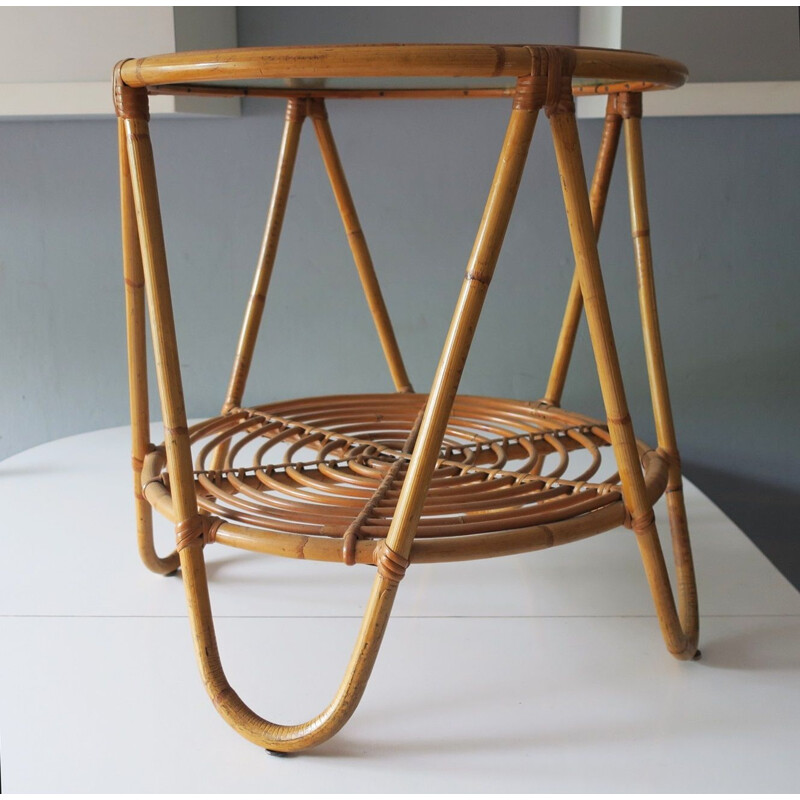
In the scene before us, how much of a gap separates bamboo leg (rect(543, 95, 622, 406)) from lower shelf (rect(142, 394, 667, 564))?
0.04 metres

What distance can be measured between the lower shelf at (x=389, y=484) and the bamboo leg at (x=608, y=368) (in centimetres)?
3

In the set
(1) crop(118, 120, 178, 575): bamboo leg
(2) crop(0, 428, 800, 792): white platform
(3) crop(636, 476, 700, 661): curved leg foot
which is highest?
(1) crop(118, 120, 178, 575): bamboo leg

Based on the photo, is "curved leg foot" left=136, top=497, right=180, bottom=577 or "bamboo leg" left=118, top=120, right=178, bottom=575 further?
"curved leg foot" left=136, top=497, right=180, bottom=577

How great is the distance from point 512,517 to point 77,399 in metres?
1.29

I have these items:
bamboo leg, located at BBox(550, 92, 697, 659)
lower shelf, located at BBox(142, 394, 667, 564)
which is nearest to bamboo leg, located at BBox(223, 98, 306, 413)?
lower shelf, located at BBox(142, 394, 667, 564)

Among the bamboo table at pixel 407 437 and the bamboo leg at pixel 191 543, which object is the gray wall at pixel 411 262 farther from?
the bamboo leg at pixel 191 543

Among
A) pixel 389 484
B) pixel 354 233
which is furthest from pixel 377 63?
pixel 354 233

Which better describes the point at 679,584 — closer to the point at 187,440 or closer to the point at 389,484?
the point at 389,484

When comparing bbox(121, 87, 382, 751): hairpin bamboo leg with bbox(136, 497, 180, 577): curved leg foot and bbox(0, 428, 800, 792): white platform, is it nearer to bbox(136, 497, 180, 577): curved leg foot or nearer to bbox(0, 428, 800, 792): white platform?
bbox(0, 428, 800, 792): white platform

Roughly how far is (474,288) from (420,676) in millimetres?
402

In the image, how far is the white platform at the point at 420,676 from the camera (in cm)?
79

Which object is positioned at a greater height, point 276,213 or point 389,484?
point 276,213

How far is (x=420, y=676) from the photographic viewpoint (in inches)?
36.9

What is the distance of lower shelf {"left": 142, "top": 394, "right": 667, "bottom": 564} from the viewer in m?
0.83
